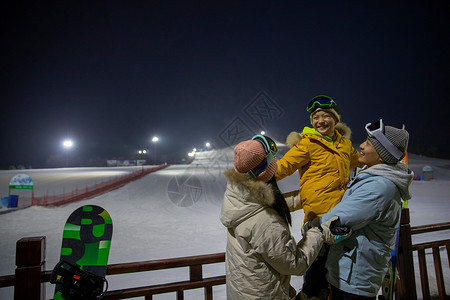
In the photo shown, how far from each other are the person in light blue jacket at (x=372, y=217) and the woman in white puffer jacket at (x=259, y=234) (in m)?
0.25

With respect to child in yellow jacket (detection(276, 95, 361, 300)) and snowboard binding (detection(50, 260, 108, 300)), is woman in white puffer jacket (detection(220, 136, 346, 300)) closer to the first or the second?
child in yellow jacket (detection(276, 95, 361, 300))

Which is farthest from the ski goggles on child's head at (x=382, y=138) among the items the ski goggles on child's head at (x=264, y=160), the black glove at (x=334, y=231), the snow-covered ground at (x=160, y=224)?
the snow-covered ground at (x=160, y=224)

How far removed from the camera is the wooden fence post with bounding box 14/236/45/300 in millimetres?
1908

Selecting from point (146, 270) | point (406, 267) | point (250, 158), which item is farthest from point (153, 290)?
point (406, 267)

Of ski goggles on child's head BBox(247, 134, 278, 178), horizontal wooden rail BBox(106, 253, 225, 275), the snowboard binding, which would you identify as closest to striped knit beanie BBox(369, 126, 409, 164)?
ski goggles on child's head BBox(247, 134, 278, 178)

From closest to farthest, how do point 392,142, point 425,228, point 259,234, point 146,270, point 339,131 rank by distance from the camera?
1. point 259,234
2. point 392,142
3. point 146,270
4. point 339,131
5. point 425,228

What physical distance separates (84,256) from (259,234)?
1.88 m

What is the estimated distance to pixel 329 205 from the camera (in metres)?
2.00

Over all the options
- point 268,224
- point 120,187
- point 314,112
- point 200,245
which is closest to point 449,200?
point 200,245

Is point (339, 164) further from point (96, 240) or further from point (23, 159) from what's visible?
point (23, 159)

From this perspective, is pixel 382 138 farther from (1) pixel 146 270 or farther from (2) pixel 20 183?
(2) pixel 20 183

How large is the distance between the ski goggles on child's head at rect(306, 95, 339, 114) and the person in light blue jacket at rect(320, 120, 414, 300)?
54 cm

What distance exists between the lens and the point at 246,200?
1.52m

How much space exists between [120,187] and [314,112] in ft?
55.0
